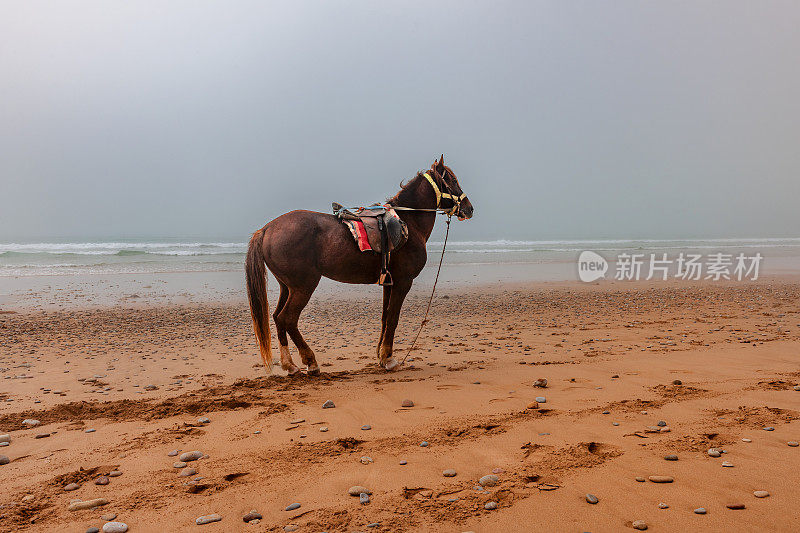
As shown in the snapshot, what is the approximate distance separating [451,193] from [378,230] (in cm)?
160

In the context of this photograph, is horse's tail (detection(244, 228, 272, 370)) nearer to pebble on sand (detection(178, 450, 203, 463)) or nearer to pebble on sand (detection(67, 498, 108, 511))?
pebble on sand (detection(178, 450, 203, 463))

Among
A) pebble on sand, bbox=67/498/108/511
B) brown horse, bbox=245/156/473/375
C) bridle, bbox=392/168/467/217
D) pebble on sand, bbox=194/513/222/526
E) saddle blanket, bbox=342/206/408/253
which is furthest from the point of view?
bridle, bbox=392/168/467/217

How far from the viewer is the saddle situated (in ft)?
21.8

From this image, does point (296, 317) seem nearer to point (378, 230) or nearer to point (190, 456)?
point (378, 230)

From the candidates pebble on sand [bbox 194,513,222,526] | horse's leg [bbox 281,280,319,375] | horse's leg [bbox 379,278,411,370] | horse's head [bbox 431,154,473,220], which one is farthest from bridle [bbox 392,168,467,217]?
pebble on sand [bbox 194,513,222,526]

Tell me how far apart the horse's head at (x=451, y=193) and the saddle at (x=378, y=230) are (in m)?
1.03

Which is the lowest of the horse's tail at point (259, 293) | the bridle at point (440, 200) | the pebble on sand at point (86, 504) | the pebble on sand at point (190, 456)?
the pebble on sand at point (190, 456)

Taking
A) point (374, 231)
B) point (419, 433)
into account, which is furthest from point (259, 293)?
point (419, 433)

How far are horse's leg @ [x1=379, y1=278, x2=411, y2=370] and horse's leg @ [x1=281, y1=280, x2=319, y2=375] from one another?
40.0 inches

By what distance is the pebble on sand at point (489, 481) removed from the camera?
3098 mm

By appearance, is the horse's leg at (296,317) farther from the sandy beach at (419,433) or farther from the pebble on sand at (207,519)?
the pebble on sand at (207,519)

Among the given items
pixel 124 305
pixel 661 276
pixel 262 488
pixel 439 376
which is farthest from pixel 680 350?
pixel 661 276

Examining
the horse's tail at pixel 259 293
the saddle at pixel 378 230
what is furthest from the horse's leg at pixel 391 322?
the horse's tail at pixel 259 293

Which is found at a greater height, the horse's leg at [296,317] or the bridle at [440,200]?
the bridle at [440,200]
